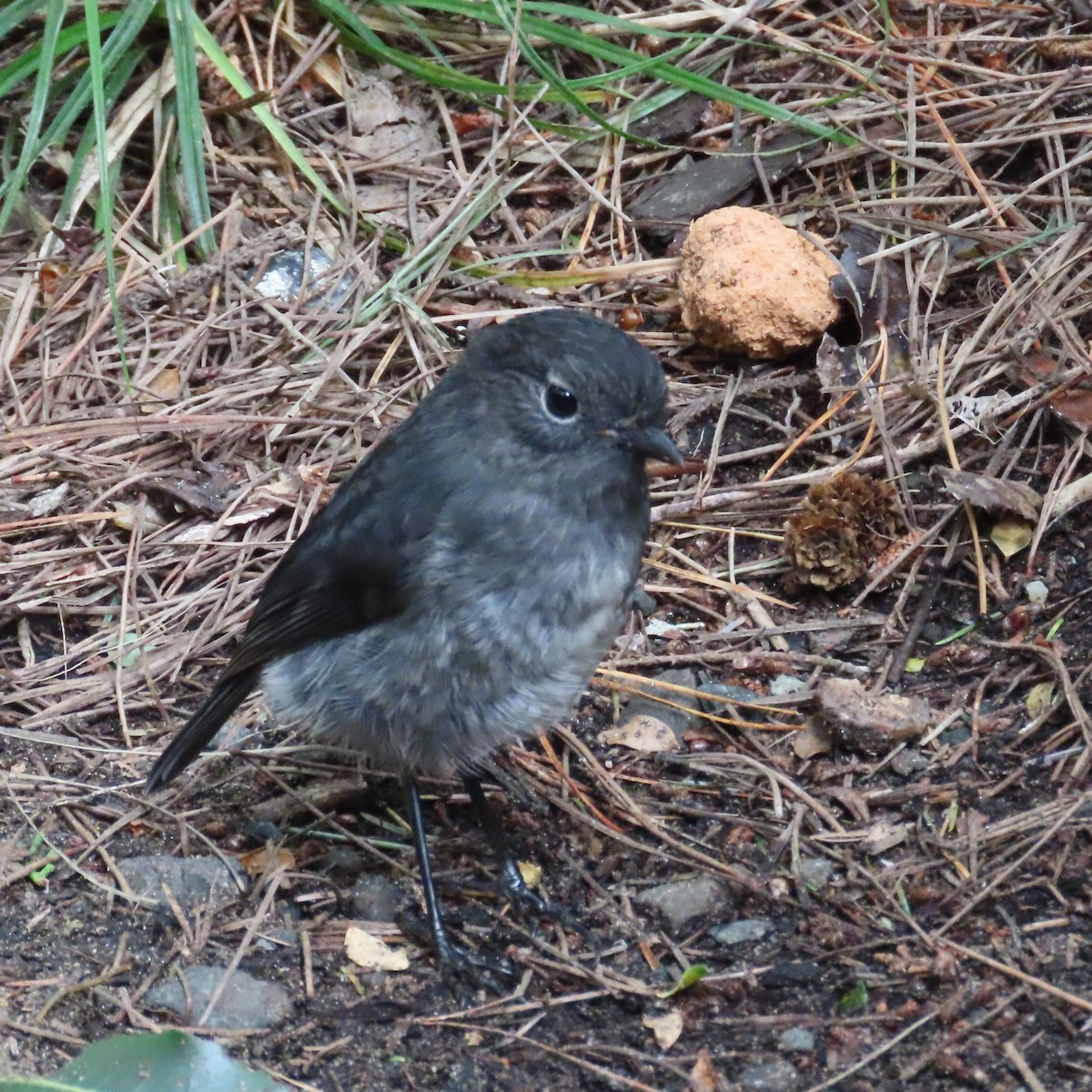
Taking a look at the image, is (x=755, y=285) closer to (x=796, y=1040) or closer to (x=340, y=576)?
(x=340, y=576)

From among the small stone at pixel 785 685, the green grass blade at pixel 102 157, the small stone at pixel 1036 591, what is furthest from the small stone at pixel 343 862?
the small stone at pixel 1036 591

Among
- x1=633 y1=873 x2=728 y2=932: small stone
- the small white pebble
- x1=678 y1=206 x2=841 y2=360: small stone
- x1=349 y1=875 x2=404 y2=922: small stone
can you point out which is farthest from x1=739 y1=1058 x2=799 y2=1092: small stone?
x1=678 y1=206 x2=841 y2=360: small stone

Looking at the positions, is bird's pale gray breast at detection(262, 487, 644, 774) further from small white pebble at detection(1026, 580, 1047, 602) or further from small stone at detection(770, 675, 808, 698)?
small white pebble at detection(1026, 580, 1047, 602)

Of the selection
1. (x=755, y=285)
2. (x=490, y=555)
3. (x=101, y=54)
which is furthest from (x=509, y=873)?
(x=101, y=54)

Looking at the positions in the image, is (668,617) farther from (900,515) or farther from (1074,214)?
(1074,214)

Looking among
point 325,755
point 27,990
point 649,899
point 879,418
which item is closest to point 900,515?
point 879,418
